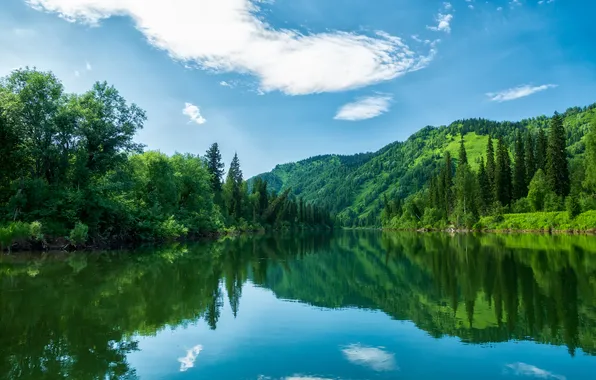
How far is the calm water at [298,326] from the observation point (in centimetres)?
793

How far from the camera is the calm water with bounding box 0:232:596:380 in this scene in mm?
7934

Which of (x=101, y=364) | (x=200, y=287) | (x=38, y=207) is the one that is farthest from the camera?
(x=38, y=207)

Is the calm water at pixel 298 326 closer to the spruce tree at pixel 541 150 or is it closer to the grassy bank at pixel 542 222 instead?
the grassy bank at pixel 542 222

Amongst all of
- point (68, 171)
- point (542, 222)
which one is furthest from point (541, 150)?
point (68, 171)

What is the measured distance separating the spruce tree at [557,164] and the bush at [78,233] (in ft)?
243

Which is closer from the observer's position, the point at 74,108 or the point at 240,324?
the point at 240,324

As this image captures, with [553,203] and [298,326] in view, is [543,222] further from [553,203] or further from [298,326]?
[298,326]

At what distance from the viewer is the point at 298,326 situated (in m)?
11.4

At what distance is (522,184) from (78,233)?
82.9 m

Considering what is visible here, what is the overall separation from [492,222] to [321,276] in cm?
6971

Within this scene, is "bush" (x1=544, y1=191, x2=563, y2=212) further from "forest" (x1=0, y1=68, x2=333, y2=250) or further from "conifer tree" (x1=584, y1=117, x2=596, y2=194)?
"forest" (x1=0, y1=68, x2=333, y2=250)

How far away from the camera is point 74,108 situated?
132 ft

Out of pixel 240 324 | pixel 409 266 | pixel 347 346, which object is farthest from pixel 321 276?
pixel 347 346

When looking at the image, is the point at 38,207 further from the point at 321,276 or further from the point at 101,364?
the point at 101,364
